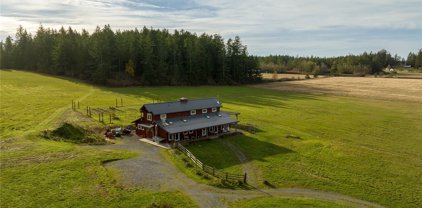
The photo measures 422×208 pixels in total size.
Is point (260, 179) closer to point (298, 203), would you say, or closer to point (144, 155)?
point (298, 203)

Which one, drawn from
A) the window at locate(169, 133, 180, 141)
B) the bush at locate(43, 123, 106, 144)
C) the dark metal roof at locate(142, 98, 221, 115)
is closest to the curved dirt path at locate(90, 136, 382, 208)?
the bush at locate(43, 123, 106, 144)

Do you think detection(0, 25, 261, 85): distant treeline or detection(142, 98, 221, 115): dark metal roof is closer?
detection(142, 98, 221, 115): dark metal roof

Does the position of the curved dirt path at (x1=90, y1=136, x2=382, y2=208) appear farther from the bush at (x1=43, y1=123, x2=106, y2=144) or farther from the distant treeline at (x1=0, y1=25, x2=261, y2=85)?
the distant treeline at (x1=0, y1=25, x2=261, y2=85)

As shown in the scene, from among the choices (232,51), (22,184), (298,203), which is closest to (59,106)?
(22,184)

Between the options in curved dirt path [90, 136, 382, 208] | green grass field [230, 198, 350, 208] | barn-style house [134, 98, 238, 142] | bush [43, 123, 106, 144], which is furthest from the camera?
barn-style house [134, 98, 238, 142]

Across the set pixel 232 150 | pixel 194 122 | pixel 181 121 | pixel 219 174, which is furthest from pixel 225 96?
pixel 219 174

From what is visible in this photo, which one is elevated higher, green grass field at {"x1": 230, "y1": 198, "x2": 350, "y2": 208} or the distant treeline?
the distant treeline
